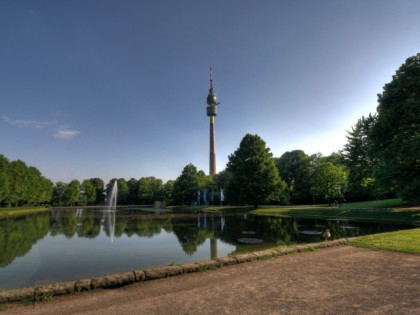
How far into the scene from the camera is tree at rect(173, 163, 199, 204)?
2862 inches

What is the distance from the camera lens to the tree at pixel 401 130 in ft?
69.7

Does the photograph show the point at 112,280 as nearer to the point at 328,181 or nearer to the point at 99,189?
the point at 328,181

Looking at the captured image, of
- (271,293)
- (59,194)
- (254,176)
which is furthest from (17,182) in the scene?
(271,293)

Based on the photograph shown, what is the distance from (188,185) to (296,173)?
2828 centimetres

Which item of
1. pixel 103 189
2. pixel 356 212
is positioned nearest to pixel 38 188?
pixel 103 189

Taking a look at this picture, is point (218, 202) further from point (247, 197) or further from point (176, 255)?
point (176, 255)

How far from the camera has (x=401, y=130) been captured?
22.5 m

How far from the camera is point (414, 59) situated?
23.0 meters

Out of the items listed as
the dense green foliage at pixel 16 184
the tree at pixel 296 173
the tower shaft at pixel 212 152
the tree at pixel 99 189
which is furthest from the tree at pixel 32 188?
the tree at pixel 296 173

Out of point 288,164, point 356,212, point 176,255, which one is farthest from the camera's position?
point 288,164

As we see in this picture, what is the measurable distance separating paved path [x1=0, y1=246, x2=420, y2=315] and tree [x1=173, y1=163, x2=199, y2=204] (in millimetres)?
64268

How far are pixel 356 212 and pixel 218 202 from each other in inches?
1750

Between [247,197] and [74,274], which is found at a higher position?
[247,197]

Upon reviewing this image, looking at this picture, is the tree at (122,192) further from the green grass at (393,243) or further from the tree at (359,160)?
the green grass at (393,243)
